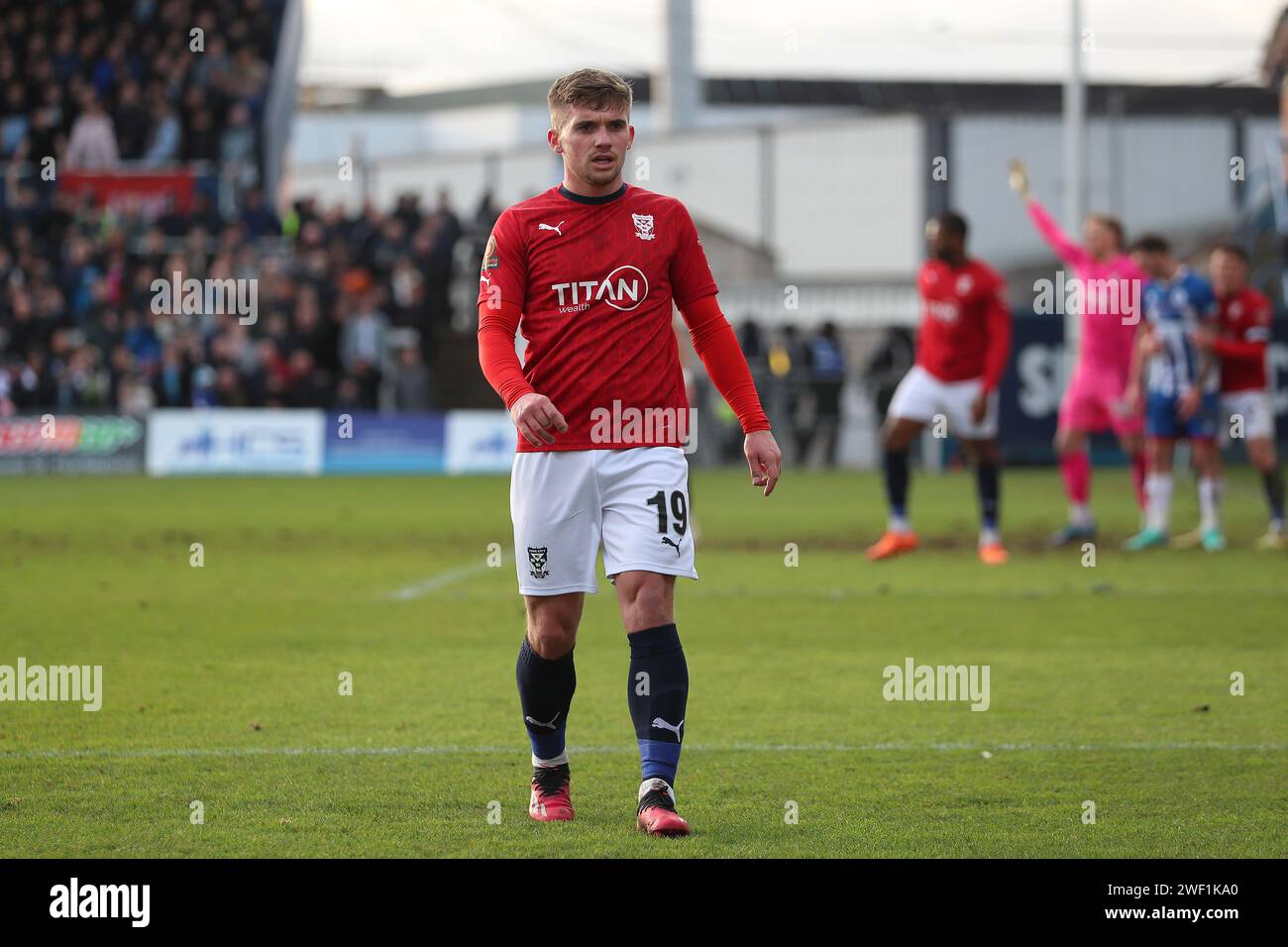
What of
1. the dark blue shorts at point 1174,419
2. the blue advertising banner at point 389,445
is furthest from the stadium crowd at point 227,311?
the dark blue shorts at point 1174,419

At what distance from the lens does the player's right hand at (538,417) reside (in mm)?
5027

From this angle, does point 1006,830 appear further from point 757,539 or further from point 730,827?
point 757,539

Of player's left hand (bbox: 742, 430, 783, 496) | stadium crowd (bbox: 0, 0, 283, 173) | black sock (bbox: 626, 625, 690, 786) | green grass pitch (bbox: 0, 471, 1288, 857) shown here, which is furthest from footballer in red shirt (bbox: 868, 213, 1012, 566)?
stadium crowd (bbox: 0, 0, 283, 173)

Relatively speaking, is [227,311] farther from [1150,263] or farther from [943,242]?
[1150,263]

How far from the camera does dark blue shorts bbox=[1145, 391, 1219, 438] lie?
45.6 feet

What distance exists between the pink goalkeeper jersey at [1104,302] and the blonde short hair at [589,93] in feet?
29.7

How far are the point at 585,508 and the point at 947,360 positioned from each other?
810 centimetres

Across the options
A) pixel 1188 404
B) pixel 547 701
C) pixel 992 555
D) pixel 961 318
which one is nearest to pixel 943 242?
pixel 961 318

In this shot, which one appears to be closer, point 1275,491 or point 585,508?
point 585,508

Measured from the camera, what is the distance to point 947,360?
13.0 metres

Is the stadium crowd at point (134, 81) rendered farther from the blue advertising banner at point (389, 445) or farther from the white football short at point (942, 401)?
the white football short at point (942, 401)

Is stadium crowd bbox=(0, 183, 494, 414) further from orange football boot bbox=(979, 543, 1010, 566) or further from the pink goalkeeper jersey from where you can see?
orange football boot bbox=(979, 543, 1010, 566)

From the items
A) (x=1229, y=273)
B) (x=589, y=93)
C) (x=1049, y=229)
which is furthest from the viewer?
(x=1229, y=273)
